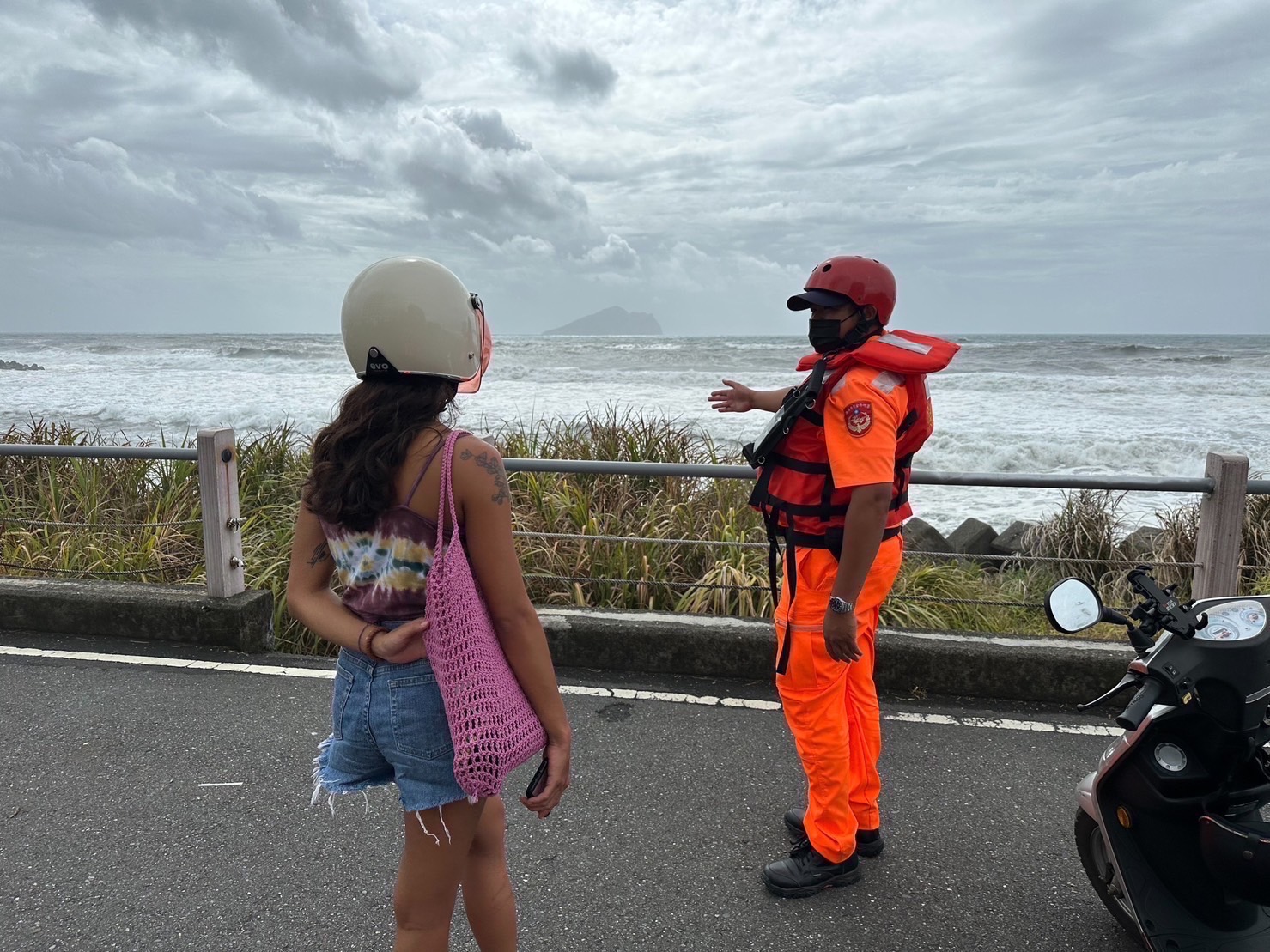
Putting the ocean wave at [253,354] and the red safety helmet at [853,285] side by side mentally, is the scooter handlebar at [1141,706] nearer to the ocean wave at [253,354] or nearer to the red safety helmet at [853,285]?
the red safety helmet at [853,285]

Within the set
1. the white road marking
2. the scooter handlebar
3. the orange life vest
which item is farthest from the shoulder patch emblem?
the white road marking

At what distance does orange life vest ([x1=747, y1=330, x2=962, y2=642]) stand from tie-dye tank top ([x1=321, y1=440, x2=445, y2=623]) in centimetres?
127

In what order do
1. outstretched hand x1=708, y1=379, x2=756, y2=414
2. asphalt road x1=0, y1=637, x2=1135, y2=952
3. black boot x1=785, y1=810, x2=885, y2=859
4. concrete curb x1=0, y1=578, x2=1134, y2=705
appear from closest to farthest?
1. asphalt road x1=0, y1=637, x2=1135, y2=952
2. black boot x1=785, y1=810, x2=885, y2=859
3. outstretched hand x1=708, y1=379, x2=756, y2=414
4. concrete curb x1=0, y1=578, x2=1134, y2=705

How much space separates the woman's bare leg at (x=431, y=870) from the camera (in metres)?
1.83

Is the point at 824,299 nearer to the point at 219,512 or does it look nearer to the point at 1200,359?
the point at 219,512

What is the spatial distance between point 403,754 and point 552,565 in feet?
13.3

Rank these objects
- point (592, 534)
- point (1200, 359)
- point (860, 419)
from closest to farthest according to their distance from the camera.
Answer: point (860, 419) < point (592, 534) < point (1200, 359)

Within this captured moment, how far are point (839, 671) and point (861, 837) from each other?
71cm

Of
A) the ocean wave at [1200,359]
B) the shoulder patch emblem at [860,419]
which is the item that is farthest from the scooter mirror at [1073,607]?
the ocean wave at [1200,359]

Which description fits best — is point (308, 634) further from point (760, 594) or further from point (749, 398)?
point (749, 398)

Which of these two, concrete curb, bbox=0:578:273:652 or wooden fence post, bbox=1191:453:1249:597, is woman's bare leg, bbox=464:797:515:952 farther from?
wooden fence post, bbox=1191:453:1249:597

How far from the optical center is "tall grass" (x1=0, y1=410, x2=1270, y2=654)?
5.54 m

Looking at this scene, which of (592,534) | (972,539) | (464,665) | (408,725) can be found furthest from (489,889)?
(972,539)

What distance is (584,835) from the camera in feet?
10.4
